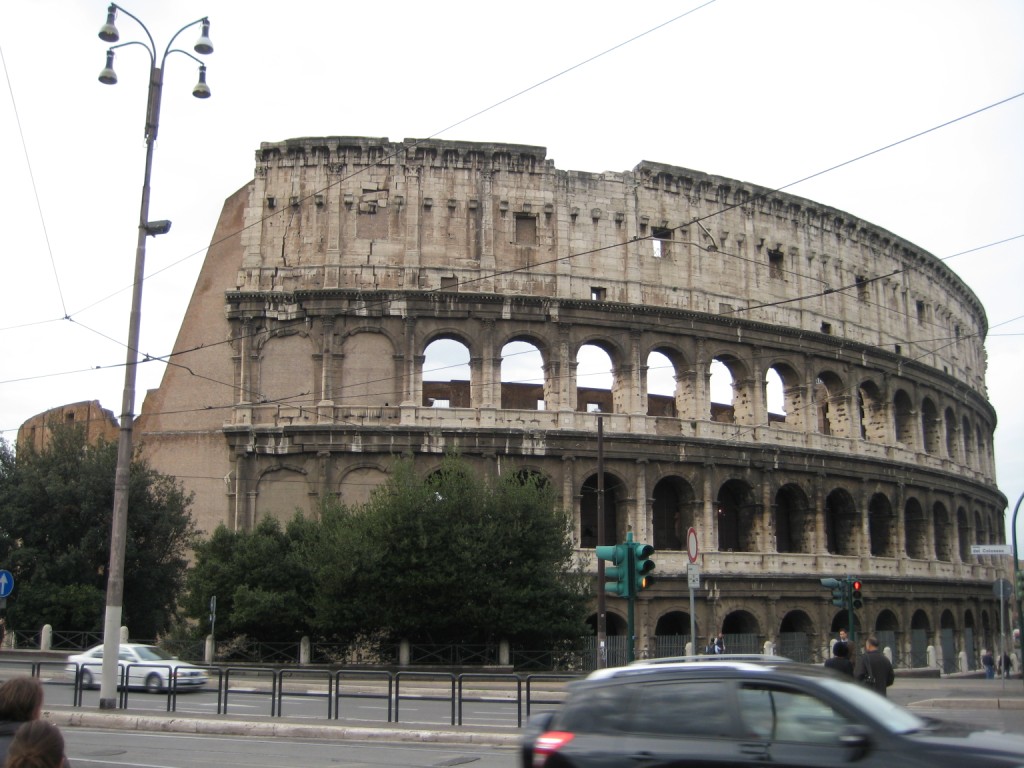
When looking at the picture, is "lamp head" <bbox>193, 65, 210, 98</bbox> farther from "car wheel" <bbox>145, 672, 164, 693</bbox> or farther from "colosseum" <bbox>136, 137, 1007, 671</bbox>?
"colosseum" <bbox>136, 137, 1007, 671</bbox>

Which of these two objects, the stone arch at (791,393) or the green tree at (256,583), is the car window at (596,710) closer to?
the green tree at (256,583)

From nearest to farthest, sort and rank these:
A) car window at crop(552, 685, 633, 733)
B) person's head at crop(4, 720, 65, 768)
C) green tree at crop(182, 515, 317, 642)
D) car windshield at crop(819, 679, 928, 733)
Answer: person's head at crop(4, 720, 65, 768) → car windshield at crop(819, 679, 928, 733) → car window at crop(552, 685, 633, 733) → green tree at crop(182, 515, 317, 642)

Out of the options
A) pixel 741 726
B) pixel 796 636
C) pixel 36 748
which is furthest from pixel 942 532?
pixel 36 748

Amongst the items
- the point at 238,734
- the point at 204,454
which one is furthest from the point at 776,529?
the point at 238,734

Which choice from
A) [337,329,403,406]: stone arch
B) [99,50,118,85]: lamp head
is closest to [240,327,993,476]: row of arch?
[337,329,403,406]: stone arch

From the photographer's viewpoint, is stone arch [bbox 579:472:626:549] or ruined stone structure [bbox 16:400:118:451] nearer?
stone arch [bbox 579:472:626:549]

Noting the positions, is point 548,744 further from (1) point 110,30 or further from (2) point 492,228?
A: (2) point 492,228

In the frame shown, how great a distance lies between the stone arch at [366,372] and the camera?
102ft

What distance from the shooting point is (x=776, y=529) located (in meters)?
35.4

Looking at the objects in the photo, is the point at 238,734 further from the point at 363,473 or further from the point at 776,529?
the point at 776,529

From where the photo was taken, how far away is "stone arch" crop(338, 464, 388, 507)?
30.5 m

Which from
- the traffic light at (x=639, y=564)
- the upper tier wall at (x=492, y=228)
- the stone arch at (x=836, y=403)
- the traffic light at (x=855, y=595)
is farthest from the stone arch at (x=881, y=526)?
the traffic light at (x=639, y=564)

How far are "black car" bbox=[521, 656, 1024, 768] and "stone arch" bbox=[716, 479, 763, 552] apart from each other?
1084 inches

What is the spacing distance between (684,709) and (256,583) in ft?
71.8
